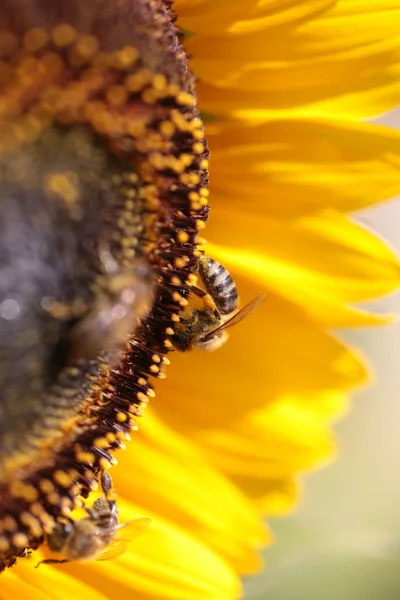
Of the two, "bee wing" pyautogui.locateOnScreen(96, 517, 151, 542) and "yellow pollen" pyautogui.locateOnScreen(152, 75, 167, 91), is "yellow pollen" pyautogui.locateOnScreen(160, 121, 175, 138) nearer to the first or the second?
"yellow pollen" pyautogui.locateOnScreen(152, 75, 167, 91)

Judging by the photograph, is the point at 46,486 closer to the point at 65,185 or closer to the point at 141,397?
the point at 141,397

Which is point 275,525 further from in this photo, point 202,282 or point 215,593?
point 202,282

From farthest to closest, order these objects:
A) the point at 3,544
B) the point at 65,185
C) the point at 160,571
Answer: the point at 160,571, the point at 3,544, the point at 65,185

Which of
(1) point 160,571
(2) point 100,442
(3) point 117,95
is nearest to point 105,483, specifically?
(2) point 100,442

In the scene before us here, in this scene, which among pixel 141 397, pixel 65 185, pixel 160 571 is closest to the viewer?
pixel 65 185

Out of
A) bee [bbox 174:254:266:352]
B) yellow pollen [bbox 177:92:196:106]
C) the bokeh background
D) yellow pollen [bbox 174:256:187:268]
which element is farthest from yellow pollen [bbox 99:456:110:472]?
yellow pollen [bbox 177:92:196:106]

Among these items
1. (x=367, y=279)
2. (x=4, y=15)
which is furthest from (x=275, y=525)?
(x=4, y=15)
